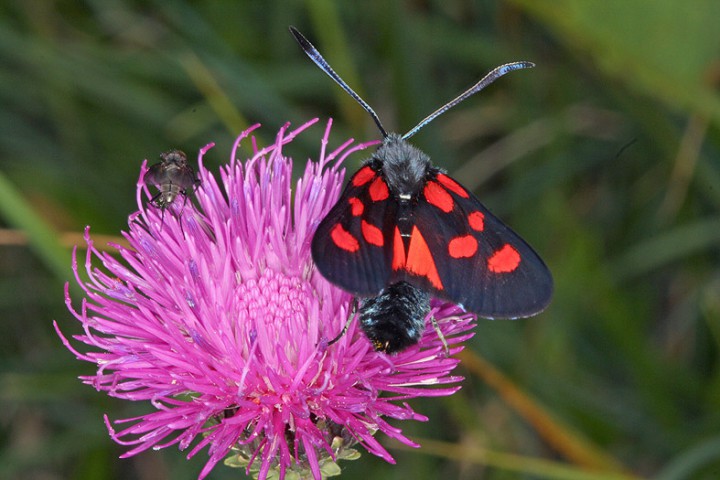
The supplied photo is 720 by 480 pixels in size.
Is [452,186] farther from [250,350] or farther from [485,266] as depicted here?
[250,350]

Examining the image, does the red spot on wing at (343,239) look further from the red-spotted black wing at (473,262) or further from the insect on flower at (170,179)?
the insect on flower at (170,179)

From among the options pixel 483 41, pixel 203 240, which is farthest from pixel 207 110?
pixel 203 240

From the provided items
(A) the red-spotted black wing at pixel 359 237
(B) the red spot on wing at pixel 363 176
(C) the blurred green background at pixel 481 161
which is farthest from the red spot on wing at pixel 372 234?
(C) the blurred green background at pixel 481 161

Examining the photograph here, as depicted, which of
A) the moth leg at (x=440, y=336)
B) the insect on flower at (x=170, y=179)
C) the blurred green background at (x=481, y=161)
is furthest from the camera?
the blurred green background at (x=481, y=161)

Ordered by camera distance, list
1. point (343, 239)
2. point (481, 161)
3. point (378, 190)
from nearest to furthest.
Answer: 1. point (343, 239)
2. point (378, 190)
3. point (481, 161)

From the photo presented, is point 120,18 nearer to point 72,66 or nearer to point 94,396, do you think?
point 72,66

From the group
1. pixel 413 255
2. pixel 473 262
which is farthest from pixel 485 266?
pixel 413 255
